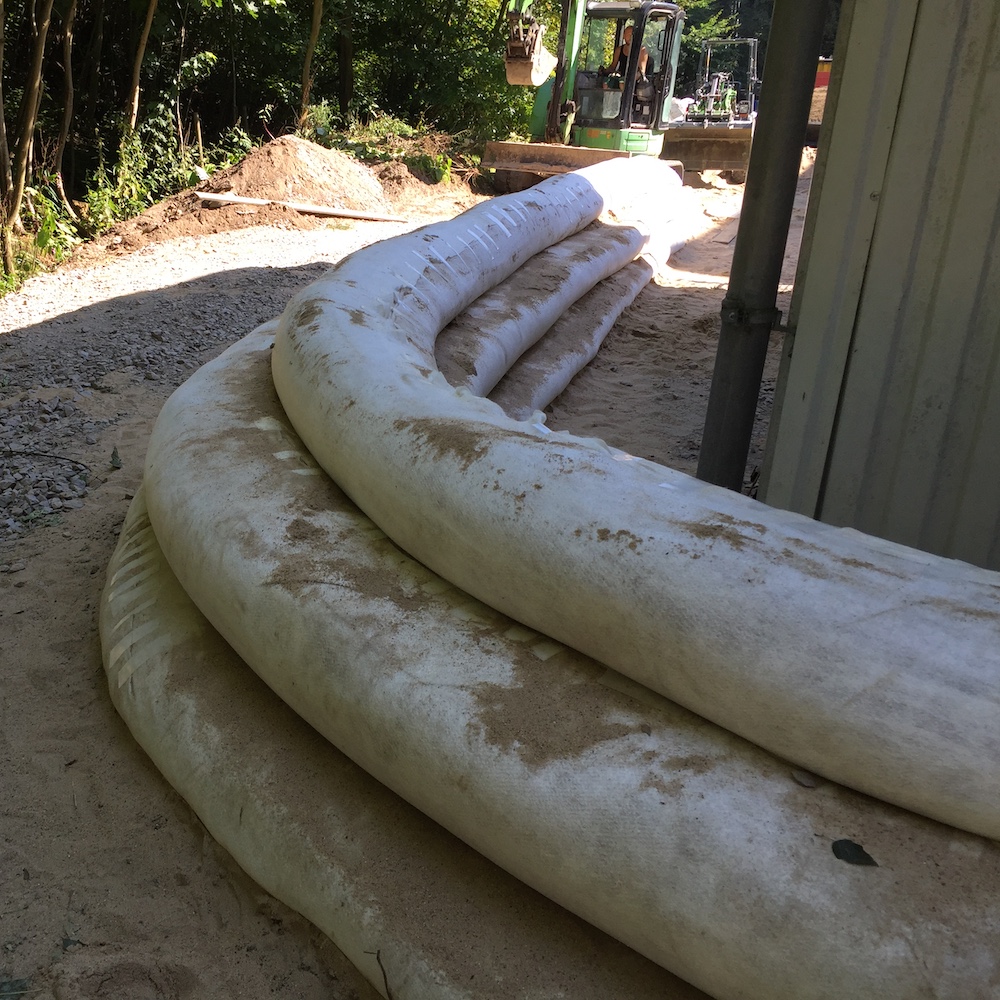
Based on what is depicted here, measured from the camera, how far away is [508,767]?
155cm

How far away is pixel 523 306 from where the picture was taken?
16.4 ft

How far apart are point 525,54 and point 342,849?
1085cm

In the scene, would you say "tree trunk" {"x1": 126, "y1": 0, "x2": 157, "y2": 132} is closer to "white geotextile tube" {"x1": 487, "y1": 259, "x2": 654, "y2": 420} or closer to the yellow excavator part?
the yellow excavator part

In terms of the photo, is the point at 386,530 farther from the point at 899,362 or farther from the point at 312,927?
the point at 899,362

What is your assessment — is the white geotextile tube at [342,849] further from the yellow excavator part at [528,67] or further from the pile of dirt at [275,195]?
the yellow excavator part at [528,67]

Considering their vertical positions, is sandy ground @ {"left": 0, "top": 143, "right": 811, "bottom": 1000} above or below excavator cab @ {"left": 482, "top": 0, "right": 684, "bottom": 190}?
below

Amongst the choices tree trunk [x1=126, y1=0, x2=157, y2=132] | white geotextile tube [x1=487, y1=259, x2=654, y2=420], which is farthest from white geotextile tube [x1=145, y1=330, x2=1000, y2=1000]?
tree trunk [x1=126, y1=0, x2=157, y2=132]

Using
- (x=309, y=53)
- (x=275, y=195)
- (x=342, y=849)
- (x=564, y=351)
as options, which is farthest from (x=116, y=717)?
(x=309, y=53)

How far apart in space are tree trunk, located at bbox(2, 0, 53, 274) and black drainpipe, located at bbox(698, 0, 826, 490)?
5.87m

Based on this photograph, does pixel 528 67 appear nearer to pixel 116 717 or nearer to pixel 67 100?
pixel 67 100

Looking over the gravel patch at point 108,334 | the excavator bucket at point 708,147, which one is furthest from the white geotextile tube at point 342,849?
the excavator bucket at point 708,147

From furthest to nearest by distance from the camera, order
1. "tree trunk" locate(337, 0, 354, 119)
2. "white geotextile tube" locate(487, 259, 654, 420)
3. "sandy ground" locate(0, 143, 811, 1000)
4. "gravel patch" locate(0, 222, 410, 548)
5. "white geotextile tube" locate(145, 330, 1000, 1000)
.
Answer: "tree trunk" locate(337, 0, 354, 119) < "white geotextile tube" locate(487, 259, 654, 420) < "gravel patch" locate(0, 222, 410, 548) < "sandy ground" locate(0, 143, 811, 1000) < "white geotextile tube" locate(145, 330, 1000, 1000)

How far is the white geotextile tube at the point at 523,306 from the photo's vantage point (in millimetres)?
4129

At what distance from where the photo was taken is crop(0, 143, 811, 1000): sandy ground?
180 centimetres
